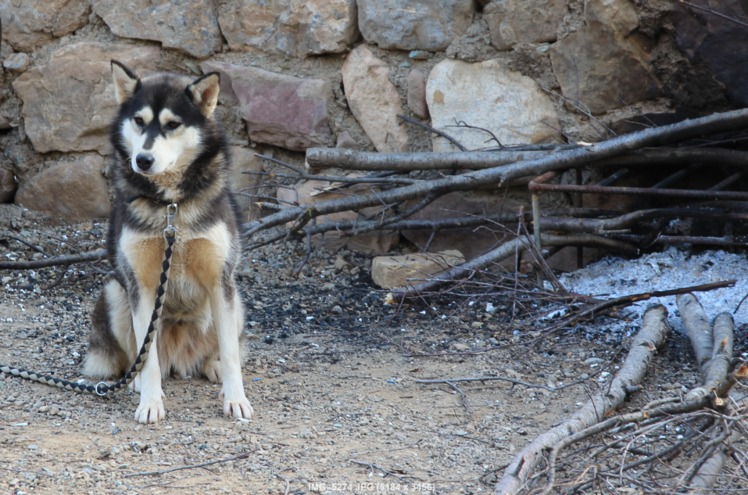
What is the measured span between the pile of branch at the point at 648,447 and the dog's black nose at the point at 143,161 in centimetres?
183

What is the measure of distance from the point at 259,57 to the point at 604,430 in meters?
3.68

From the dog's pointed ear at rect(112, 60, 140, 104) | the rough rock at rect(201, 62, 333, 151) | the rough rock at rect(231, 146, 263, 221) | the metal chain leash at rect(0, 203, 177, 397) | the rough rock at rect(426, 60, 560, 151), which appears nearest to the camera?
the metal chain leash at rect(0, 203, 177, 397)

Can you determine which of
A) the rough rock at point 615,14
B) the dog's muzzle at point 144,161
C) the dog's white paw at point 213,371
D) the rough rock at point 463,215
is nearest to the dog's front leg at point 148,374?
the dog's white paw at point 213,371

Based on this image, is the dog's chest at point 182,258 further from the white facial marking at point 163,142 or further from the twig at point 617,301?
the twig at point 617,301

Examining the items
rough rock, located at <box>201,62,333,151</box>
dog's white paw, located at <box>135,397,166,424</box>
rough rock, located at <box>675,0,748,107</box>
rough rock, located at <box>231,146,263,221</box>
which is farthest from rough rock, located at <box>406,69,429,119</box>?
dog's white paw, located at <box>135,397,166,424</box>

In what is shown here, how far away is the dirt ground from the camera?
10.3ft

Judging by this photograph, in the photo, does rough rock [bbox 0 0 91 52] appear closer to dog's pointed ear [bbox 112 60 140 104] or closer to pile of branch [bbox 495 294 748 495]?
dog's pointed ear [bbox 112 60 140 104]

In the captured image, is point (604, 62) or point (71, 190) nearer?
point (604, 62)

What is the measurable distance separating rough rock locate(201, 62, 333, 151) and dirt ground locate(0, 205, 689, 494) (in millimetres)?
752

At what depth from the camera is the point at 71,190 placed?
6.18 meters

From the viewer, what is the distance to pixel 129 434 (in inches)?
139

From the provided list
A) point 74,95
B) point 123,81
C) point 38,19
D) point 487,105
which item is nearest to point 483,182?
point 487,105

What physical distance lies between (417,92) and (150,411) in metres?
2.67

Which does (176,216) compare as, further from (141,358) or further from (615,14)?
(615,14)
